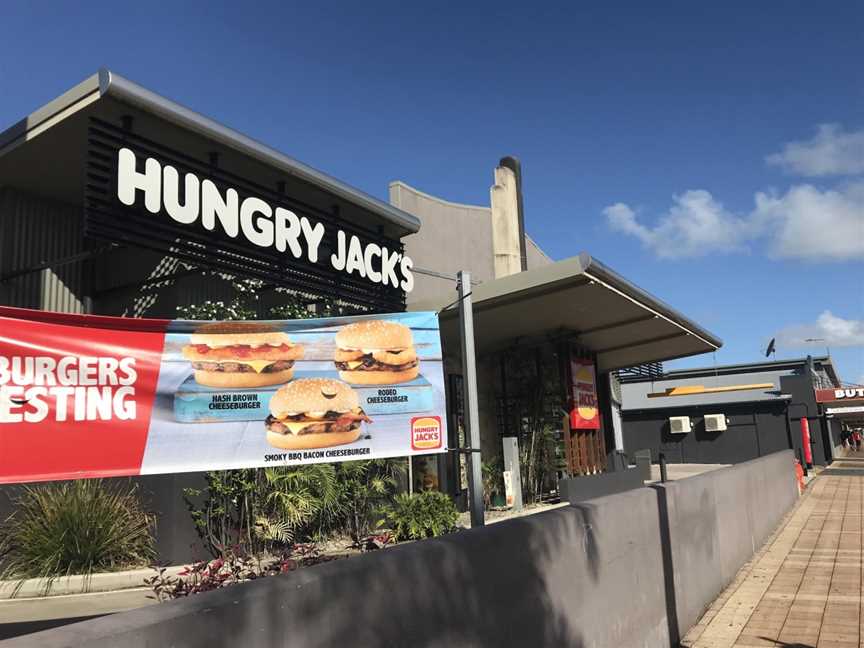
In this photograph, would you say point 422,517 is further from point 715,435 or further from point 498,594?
point 715,435

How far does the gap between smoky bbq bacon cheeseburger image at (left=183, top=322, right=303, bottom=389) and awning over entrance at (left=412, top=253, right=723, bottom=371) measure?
314 inches

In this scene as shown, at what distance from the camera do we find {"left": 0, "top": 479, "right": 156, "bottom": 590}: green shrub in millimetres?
8266

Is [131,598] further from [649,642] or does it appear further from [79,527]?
[649,642]

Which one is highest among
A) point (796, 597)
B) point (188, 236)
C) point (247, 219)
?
point (247, 219)

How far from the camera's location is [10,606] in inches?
289

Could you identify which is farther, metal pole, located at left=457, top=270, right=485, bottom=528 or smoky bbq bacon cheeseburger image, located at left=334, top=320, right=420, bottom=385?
metal pole, located at left=457, top=270, right=485, bottom=528

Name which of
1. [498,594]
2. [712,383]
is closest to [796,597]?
[498,594]

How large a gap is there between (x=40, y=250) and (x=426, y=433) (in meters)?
7.40

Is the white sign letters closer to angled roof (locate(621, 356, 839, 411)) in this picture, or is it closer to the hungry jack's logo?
the hungry jack's logo

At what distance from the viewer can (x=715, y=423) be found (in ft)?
115

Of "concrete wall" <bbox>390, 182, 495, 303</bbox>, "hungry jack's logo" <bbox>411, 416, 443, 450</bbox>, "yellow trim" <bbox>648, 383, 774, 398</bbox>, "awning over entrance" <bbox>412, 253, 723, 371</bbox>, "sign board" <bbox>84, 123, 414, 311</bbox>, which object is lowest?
"hungry jack's logo" <bbox>411, 416, 443, 450</bbox>

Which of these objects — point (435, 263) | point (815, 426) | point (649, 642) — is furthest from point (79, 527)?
point (815, 426)

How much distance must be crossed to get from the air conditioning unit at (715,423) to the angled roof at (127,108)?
30.4 meters

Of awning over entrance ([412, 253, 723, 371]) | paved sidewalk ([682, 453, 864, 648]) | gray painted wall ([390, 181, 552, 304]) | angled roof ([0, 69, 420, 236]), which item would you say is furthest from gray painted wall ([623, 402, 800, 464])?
angled roof ([0, 69, 420, 236])
